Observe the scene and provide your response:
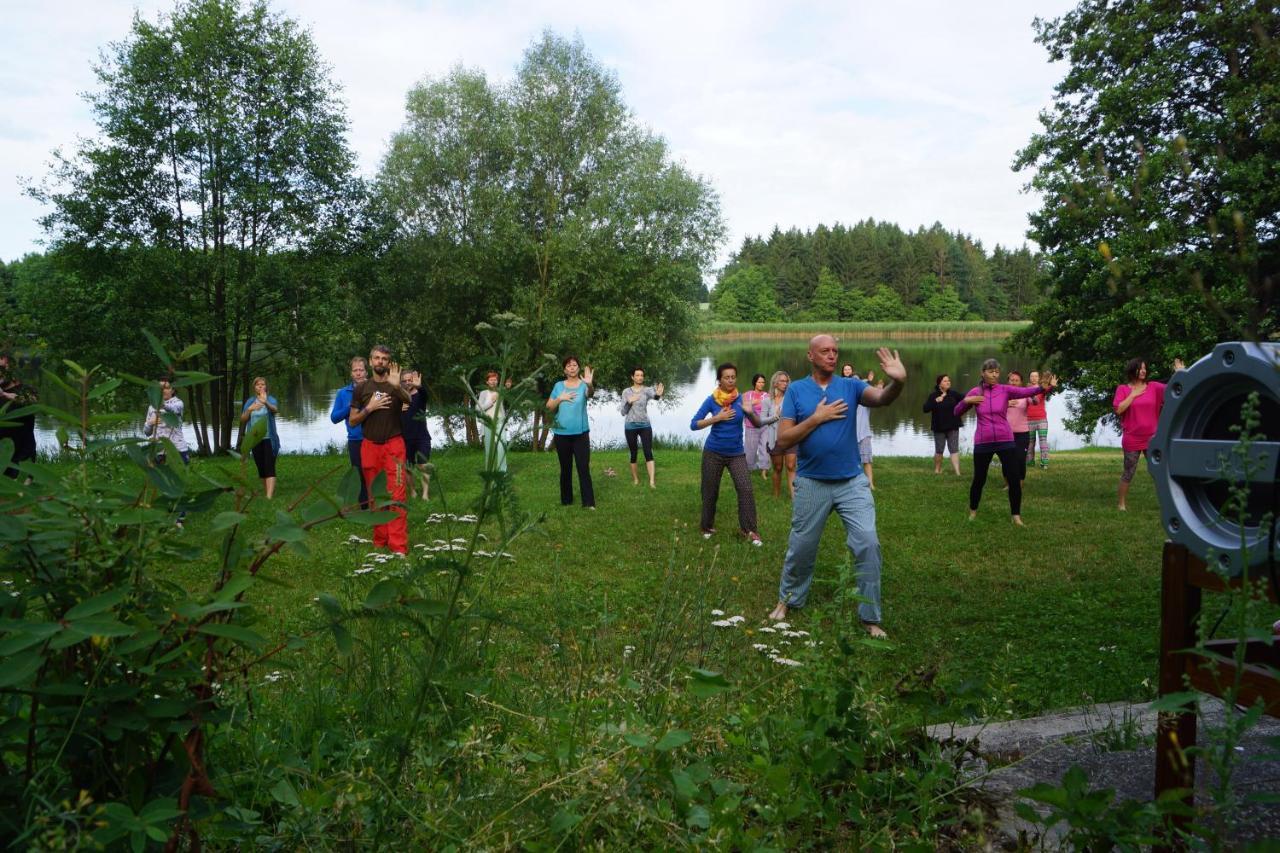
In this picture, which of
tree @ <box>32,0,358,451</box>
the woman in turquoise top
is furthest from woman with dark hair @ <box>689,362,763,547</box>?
tree @ <box>32,0,358,451</box>

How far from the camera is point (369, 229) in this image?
2742 cm

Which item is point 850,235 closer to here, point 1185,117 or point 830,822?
point 1185,117

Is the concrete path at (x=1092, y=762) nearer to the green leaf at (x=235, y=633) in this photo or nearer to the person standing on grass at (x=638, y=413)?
the green leaf at (x=235, y=633)

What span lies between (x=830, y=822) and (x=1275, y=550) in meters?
1.10

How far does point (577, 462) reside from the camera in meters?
13.2

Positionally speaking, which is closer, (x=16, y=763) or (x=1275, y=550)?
(x=1275, y=550)

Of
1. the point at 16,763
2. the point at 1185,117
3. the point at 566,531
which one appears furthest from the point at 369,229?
the point at 16,763

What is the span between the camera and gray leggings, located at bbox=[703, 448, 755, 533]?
10.8 metres

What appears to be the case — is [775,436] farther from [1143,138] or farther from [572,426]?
[1143,138]

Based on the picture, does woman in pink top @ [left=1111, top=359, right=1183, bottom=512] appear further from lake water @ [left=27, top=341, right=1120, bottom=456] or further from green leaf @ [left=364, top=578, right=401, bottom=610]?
green leaf @ [left=364, top=578, right=401, bottom=610]

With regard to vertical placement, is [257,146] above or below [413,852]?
above

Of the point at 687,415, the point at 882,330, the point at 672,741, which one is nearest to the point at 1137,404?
the point at 672,741

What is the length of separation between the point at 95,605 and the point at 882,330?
420ft

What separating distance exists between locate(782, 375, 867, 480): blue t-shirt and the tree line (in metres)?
128
